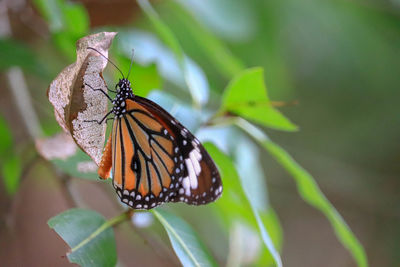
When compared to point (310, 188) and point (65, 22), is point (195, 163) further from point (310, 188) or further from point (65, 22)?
point (65, 22)

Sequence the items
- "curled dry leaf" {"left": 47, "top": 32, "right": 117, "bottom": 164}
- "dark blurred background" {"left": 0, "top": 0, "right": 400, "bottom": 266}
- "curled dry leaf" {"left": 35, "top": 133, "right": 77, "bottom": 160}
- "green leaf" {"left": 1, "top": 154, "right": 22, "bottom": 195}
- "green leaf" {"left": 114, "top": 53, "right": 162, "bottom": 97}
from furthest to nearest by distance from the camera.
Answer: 1. "dark blurred background" {"left": 0, "top": 0, "right": 400, "bottom": 266}
2. "green leaf" {"left": 1, "top": 154, "right": 22, "bottom": 195}
3. "green leaf" {"left": 114, "top": 53, "right": 162, "bottom": 97}
4. "curled dry leaf" {"left": 35, "top": 133, "right": 77, "bottom": 160}
5. "curled dry leaf" {"left": 47, "top": 32, "right": 117, "bottom": 164}

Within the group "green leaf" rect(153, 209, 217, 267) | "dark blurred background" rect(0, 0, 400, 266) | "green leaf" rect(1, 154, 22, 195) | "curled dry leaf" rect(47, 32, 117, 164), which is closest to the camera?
"curled dry leaf" rect(47, 32, 117, 164)

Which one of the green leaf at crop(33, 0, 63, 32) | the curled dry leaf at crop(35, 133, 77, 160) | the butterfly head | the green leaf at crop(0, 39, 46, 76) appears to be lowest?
the curled dry leaf at crop(35, 133, 77, 160)

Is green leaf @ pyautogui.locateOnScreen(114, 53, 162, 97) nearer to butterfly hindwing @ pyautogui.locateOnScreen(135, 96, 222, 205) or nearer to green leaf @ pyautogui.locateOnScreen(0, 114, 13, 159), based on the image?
butterfly hindwing @ pyautogui.locateOnScreen(135, 96, 222, 205)

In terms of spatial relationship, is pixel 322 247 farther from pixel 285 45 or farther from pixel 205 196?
pixel 205 196

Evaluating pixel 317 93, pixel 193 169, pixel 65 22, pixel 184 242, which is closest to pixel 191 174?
pixel 193 169

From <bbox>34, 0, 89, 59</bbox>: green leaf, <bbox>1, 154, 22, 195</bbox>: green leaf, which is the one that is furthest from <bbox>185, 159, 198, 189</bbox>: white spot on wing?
<bbox>1, 154, 22, 195</bbox>: green leaf

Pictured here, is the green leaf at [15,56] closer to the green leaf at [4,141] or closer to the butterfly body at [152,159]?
the green leaf at [4,141]

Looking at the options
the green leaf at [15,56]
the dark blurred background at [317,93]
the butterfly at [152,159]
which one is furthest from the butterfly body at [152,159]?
the dark blurred background at [317,93]
